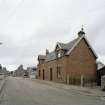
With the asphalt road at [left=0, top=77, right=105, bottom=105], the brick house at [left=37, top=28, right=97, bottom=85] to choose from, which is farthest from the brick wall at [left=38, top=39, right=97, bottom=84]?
the asphalt road at [left=0, top=77, right=105, bottom=105]

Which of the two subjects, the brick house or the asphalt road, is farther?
the brick house

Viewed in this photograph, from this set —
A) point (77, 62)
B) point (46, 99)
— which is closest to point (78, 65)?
point (77, 62)

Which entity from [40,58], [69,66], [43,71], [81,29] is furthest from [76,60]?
[40,58]

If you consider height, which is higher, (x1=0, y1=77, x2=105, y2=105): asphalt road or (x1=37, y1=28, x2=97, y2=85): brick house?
(x1=37, y1=28, x2=97, y2=85): brick house

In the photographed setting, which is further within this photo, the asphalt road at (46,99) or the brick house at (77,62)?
the brick house at (77,62)

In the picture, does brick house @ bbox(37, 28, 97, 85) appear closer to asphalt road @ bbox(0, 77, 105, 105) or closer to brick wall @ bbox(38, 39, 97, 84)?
brick wall @ bbox(38, 39, 97, 84)

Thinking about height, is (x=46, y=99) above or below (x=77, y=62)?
below

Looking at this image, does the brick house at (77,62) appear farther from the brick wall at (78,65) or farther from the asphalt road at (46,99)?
the asphalt road at (46,99)

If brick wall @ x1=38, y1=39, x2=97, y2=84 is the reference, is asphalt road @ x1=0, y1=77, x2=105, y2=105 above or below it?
below

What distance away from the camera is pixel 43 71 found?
58625 millimetres

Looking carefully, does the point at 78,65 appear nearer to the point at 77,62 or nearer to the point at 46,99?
the point at 77,62

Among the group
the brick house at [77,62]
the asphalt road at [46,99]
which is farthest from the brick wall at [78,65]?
the asphalt road at [46,99]

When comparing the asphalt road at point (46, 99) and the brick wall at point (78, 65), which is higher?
the brick wall at point (78, 65)

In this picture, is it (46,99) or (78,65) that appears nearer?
(46,99)
